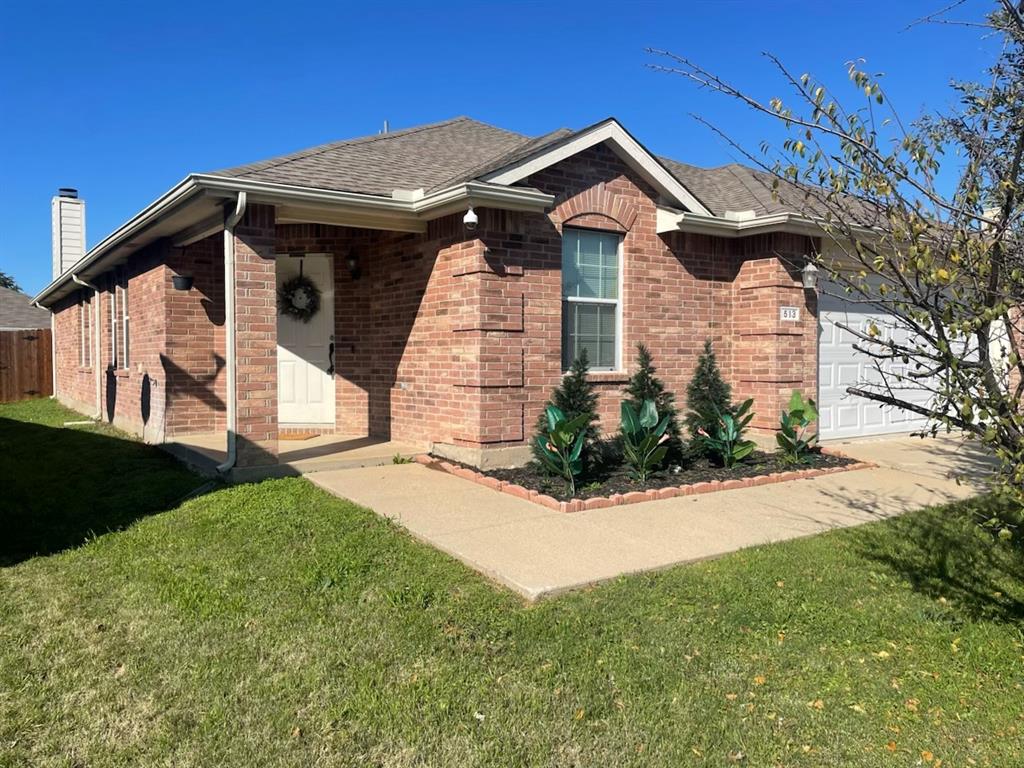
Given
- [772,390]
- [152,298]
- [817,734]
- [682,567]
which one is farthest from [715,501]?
[152,298]

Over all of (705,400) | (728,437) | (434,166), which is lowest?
(728,437)

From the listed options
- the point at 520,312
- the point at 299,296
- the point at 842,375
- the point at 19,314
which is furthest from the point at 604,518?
the point at 19,314

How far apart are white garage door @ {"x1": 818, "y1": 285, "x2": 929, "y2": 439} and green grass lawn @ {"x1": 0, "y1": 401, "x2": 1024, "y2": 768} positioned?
4.81 meters

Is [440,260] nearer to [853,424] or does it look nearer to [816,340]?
[816,340]

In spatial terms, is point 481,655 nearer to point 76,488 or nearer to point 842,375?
point 76,488

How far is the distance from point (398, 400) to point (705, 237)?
4565 mm

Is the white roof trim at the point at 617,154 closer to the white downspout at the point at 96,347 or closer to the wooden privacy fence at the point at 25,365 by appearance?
the white downspout at the point at 96,347

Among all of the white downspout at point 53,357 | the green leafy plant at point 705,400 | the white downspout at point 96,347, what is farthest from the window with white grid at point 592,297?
the white downspout at point 53,357

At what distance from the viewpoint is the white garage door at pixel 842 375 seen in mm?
10133

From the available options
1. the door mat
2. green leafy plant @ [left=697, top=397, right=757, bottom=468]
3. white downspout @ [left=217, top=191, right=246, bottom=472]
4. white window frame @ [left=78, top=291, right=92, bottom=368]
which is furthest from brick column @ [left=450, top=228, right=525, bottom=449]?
white window frame @ [left=78, top=291, right=92, bottom=368]

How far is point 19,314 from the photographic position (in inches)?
1014

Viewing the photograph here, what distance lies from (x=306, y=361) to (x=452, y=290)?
3.07m

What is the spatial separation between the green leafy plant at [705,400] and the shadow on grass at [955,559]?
246 centimetres

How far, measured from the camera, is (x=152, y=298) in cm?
1001
